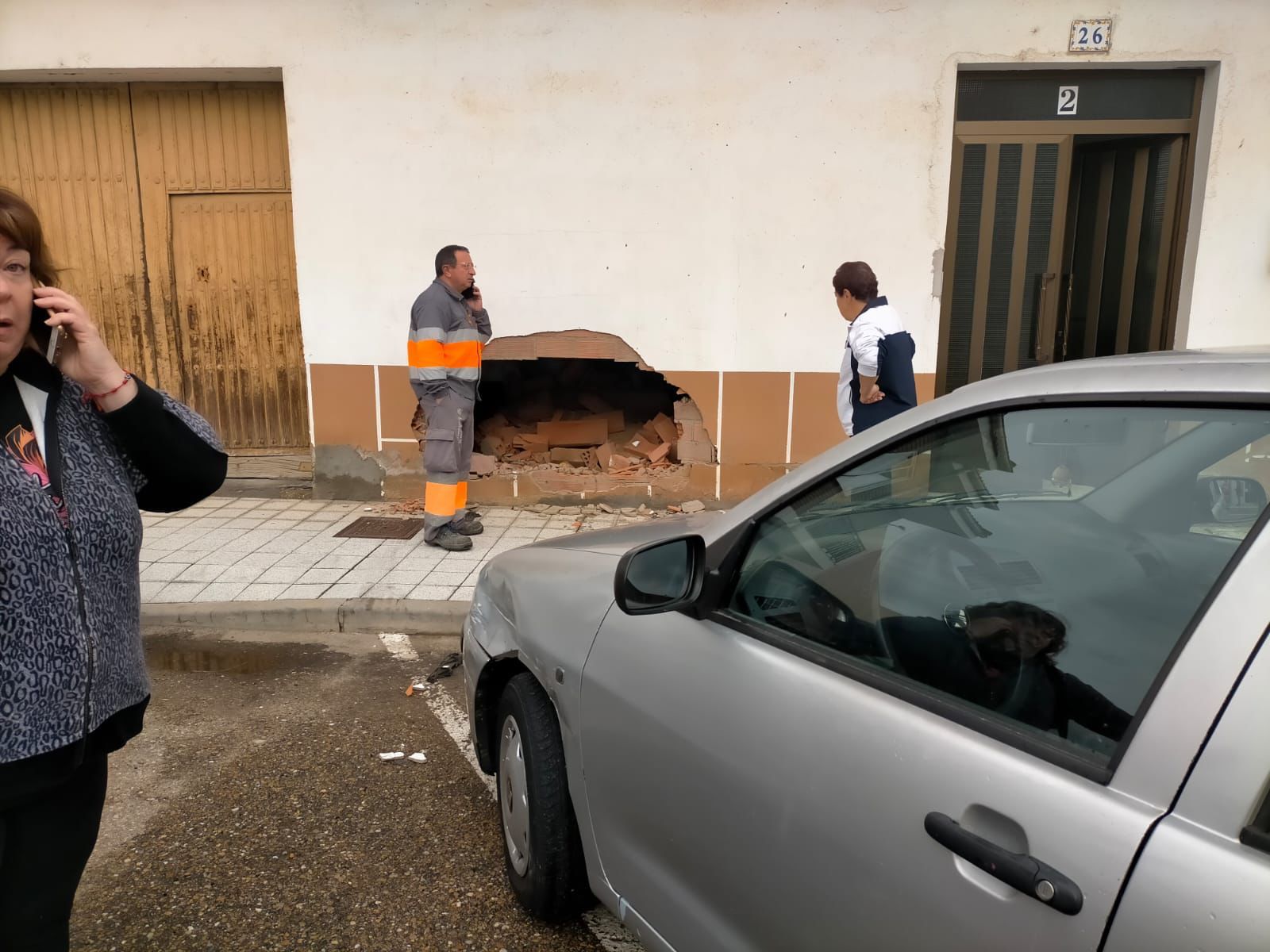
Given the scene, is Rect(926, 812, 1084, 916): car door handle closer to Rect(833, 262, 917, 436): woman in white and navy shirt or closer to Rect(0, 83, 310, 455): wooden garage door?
Rect(833, 262, 917, 436): woman in white and navy shirt

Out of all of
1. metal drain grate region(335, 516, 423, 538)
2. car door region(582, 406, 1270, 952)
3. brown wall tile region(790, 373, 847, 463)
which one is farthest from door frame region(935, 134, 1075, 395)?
car door region(582, 406, 1270, 952)

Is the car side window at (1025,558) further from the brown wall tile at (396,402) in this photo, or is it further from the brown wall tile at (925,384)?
the brown wall tile at (396,402)

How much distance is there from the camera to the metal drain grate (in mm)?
6414

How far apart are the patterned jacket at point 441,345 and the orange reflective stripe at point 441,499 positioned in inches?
24.7

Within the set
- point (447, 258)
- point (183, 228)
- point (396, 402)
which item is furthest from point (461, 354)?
point (183, 228)

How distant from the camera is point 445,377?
602 centimetres

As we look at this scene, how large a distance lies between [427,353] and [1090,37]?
5.24 metres

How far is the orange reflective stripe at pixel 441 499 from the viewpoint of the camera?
6.11 metres

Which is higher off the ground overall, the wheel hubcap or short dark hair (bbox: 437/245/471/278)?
short dark hair (bbox: 437/245/471/278)

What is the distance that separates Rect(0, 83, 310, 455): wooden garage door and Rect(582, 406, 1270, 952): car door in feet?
21.3

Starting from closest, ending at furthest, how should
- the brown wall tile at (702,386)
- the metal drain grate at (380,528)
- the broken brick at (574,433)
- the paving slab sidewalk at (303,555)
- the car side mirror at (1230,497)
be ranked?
the car side mirror at (1230,497), the paving slab sidewalk at (303,555), the metal drain grate at (380,528), the brown wall tile at (702,386), the broken brick at (574,433)

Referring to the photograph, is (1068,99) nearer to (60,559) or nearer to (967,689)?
(967,689)

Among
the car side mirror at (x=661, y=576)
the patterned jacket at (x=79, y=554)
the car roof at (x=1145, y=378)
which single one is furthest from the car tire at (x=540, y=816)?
the car roof at (x=1145, y=378)

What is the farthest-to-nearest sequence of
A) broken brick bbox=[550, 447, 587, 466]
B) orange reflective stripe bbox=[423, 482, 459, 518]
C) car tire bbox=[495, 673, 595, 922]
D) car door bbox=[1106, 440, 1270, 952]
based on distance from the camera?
broken brick bbox=[550, 447, 587, 466]
orange reflective stripe bbox=[423, 482, 459, 518]
car tire bbox=[495, 673, 595, 922]
car door bbox=[1106, 440, 1270, 952]
